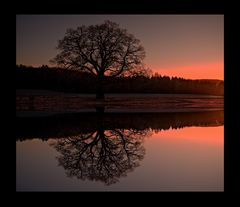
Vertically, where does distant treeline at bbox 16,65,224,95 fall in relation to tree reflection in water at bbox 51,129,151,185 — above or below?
above

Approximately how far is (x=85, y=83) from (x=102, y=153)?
985 centimetres

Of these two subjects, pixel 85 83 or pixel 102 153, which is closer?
pixel 102 153

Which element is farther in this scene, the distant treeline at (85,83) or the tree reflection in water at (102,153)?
the distant treeline at (85,83)

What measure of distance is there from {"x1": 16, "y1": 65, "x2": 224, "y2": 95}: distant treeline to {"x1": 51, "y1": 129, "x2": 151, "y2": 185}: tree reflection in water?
23.7ft

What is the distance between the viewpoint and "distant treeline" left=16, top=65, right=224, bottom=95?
51.0ft

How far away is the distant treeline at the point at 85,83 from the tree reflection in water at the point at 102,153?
23.7 feet

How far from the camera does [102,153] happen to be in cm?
752

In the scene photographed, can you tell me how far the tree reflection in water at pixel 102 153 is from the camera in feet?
20.6

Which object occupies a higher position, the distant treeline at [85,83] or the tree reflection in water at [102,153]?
the distant treeline at [85,83]
